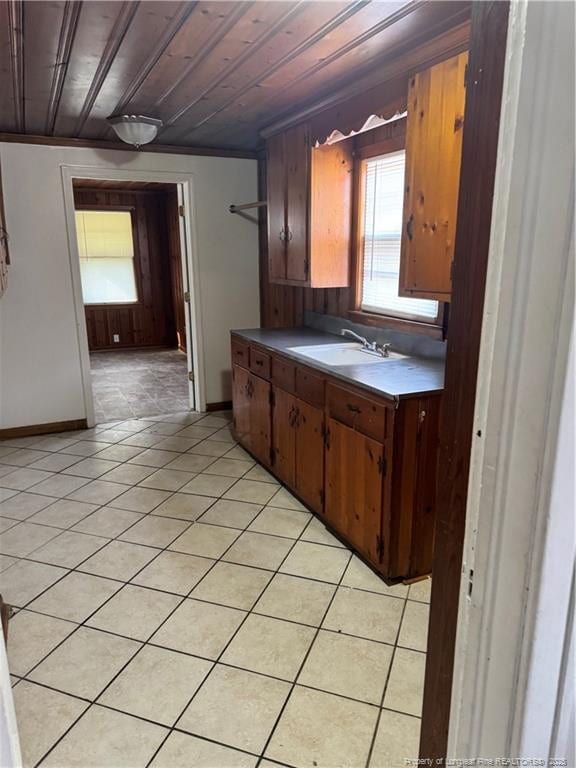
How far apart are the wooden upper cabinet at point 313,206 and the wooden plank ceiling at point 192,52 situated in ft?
0.89

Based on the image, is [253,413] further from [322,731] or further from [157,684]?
[322,731]

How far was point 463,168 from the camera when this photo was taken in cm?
67

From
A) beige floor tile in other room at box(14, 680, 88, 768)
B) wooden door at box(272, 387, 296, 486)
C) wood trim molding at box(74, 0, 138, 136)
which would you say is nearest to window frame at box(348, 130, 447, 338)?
wooden door at box(272, 387, 296, 486)

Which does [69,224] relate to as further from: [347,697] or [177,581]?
[347,697]

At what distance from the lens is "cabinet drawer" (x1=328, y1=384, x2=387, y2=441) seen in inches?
83.2

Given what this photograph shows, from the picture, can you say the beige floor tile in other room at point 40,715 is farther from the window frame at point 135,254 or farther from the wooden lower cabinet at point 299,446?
the window frame at point 135,254

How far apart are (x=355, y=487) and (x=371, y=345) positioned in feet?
3.22

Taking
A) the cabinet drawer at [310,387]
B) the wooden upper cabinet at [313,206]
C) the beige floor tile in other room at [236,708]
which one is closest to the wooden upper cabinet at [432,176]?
the cabinet drawer at [310,387]

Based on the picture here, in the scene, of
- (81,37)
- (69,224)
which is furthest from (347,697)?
(69,224)

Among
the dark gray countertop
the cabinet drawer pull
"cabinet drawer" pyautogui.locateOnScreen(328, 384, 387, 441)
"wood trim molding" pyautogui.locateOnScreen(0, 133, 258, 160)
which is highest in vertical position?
"wood trim molding" pyautogui.locateOnScreen(0, 133, 258, 160)

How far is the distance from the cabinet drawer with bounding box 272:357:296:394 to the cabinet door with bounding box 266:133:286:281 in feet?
2.69

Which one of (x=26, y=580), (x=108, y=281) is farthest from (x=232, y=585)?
(x=108, y=281)

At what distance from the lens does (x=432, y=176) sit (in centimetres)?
207

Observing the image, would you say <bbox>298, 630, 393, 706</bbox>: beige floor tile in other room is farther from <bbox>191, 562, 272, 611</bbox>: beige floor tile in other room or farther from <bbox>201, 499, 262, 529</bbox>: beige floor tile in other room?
<bbox>201, 499, 262, 529</bbox>: beige floor tile in other room
